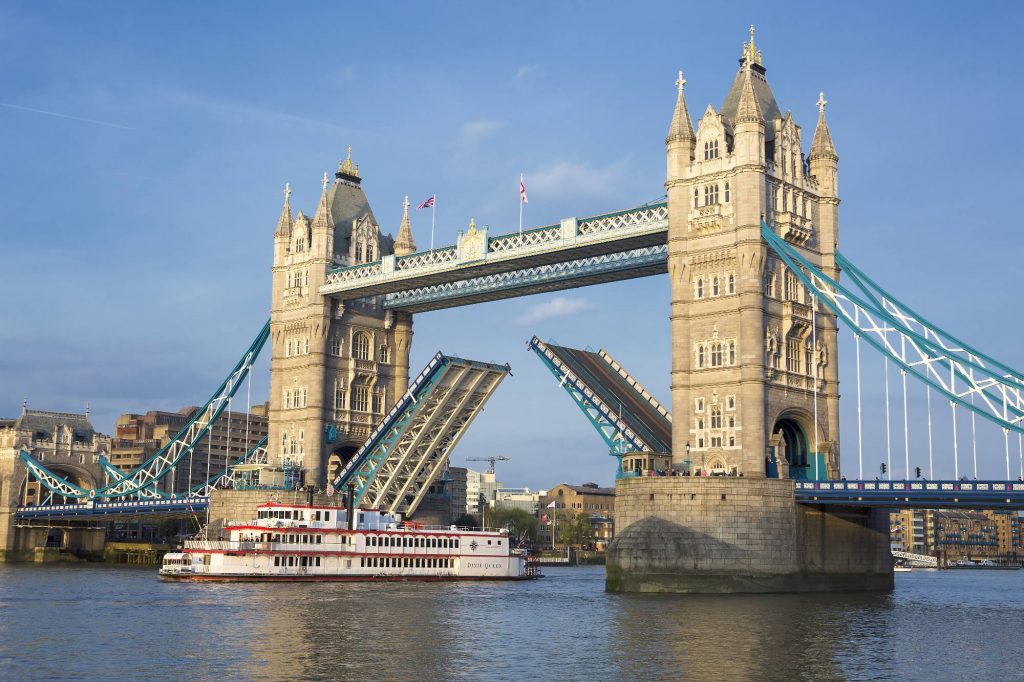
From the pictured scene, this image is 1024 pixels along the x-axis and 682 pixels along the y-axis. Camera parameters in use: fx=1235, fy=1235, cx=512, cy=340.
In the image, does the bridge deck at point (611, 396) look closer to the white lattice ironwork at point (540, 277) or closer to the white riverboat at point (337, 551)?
the white lattice ironwork at point (540, 277)

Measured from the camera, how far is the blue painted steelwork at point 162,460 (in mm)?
100438

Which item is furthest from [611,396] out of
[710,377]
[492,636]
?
[492,636]

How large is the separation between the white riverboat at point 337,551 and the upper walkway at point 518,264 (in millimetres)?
16596

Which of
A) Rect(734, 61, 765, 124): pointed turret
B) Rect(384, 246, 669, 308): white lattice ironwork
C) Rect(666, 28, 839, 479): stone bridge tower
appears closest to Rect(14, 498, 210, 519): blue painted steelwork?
Rect(384, 246, 669, 308): white lattice ironwork

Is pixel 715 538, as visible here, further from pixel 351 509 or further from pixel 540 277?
pixel 351 509

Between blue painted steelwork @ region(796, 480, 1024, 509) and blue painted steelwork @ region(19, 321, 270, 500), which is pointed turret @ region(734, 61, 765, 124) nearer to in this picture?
blue painted steelwork @ region(796, 480, 1024, 509)

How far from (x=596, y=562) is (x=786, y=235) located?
9255 centimetres

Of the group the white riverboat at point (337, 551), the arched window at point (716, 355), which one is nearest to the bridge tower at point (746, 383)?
the arched window at point (716, 355)

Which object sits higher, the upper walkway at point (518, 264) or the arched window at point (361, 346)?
the upper walkway at point (518, 264)

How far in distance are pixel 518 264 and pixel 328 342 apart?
19.1 meters

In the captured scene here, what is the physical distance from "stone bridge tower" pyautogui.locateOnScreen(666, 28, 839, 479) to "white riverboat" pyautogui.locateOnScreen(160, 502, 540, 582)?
22.4 metres

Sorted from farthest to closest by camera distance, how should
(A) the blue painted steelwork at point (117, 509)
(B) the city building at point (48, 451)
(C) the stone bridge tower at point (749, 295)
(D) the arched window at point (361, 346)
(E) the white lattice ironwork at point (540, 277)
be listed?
(B) the city building at point (48, 451) < (A) the blue painted steelwork at point (117, 509) < (D) the arched window at point (361, 346) < (E) the white lattice ironwork at point (540, 277) < (C) the stone bridge tower at point (749, 295)

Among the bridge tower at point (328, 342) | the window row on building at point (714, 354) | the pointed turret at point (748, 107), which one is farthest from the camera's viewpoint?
the bridge tower at point (328, 342)

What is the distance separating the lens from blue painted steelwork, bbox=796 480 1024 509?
190ft
